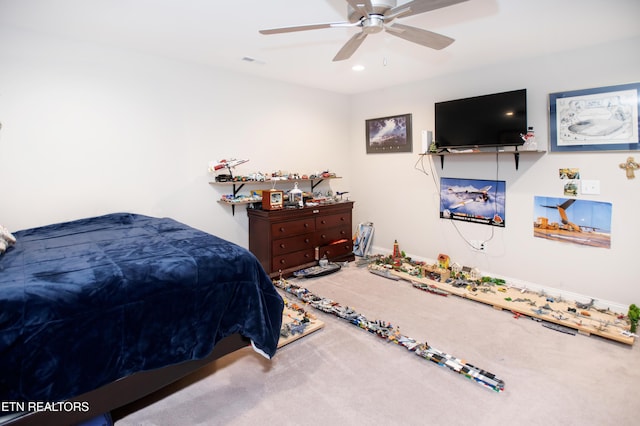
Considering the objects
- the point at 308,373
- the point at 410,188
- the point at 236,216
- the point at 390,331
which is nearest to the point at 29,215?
the point at 236,216

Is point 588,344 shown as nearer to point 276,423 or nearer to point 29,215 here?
point 276,423

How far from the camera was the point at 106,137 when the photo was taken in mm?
3217

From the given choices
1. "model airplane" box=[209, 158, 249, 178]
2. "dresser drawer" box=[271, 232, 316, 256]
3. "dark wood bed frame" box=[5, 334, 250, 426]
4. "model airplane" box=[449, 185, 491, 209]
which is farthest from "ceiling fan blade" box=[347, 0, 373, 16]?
"model airplane" box=[449, 185, 491, 209]

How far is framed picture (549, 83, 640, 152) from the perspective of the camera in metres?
2.98

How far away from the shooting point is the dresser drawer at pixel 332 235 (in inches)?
176

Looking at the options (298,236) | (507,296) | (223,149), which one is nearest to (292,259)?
(298,236)

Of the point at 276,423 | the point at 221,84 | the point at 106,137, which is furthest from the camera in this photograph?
the point at 221,84

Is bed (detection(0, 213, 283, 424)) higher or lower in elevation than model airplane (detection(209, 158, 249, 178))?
lower

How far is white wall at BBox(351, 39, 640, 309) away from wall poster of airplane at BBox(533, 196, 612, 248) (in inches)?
2.2

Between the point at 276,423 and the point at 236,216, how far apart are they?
269cm

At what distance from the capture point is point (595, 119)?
314cm

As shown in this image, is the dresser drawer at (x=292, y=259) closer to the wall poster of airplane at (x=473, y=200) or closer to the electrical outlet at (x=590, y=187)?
the wall poster of airplane at (x=473, y=200)

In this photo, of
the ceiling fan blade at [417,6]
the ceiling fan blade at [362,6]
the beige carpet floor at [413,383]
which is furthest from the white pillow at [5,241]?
the ceiling fan blade at [417,6]

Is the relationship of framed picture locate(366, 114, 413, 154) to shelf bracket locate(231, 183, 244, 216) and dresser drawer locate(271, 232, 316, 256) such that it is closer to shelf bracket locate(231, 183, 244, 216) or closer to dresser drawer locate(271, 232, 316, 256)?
dresser drawer locate(271, 232, 316, 256)
